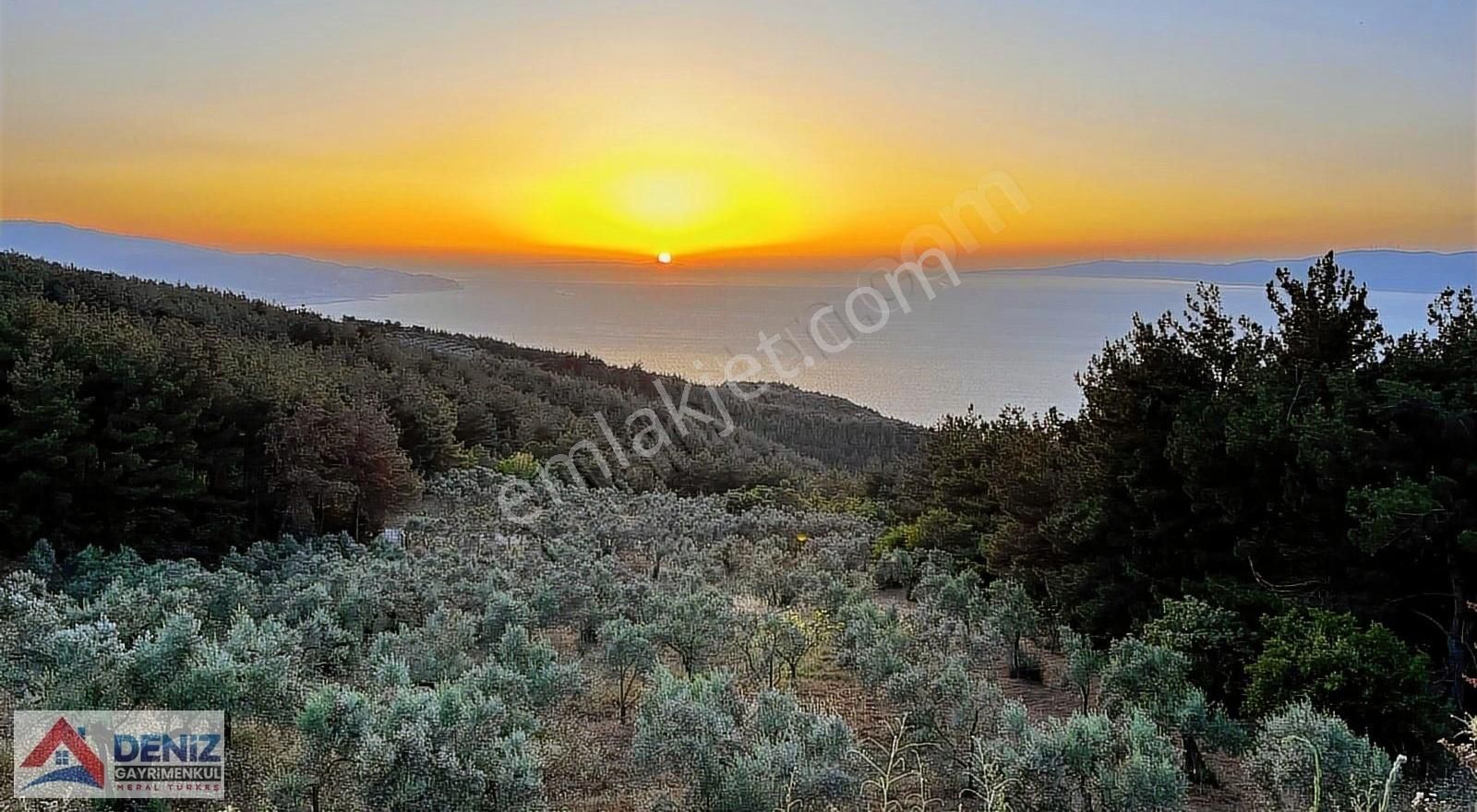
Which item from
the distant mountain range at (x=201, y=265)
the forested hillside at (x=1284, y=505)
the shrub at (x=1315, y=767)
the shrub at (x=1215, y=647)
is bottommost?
the shrub at (x=1315, y=767)

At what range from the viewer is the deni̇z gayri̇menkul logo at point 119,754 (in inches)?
184

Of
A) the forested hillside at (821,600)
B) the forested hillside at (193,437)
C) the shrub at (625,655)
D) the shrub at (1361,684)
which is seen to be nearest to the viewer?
the forested hillside at (821,600)

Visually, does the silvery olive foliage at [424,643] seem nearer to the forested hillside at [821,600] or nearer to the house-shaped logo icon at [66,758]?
the forested hillside at [821,600]

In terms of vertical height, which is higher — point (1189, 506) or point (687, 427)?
point (687, 427)

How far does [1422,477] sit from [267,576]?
10.0 m

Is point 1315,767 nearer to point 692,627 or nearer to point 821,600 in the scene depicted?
point 692,627

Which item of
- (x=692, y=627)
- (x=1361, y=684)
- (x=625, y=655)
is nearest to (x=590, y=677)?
(x=625, y=655)

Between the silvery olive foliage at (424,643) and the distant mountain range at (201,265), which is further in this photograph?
the distant mountain range at (201,265)

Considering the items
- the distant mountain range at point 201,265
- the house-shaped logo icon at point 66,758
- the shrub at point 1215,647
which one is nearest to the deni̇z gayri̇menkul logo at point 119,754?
the house-shaped logo icon at point 66,758

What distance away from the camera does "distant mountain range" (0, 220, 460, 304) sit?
19641 millimetres

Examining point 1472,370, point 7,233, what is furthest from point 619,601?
point 7,233

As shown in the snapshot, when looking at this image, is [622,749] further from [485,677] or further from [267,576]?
[267,576]

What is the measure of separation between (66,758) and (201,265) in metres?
23.5

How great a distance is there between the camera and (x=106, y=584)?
7980mm
